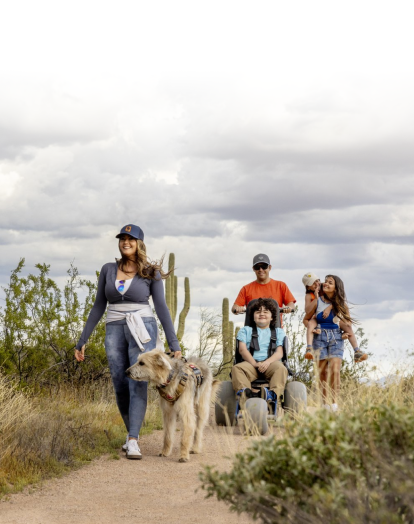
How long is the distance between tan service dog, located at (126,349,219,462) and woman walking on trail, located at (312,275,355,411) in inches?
121

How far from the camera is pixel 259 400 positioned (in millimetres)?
8781

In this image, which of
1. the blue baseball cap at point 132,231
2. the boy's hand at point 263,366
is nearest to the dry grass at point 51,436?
the boy's hand at point 263,366

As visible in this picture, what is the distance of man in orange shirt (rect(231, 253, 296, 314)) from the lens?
10.3 m

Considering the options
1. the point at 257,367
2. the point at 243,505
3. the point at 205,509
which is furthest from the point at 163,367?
the point at 243,505

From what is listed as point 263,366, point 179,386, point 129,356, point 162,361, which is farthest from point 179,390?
point 263,366

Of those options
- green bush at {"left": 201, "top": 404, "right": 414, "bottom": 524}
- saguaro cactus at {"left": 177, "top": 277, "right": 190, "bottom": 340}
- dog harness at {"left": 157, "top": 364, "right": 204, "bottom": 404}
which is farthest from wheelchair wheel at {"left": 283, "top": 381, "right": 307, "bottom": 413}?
saguaro cactus at {"left": 177, "top": 277, "right": 190, "bottom": 340}

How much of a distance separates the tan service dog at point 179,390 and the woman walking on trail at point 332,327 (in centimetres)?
307

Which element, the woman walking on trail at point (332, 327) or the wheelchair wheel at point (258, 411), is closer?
the wheelchair wheel at point (258, 411)

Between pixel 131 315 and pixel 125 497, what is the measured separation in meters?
2.05

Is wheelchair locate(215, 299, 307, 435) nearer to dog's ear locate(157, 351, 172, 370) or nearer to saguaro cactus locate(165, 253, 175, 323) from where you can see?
dog's ear locate(157, 351, 172, 370)

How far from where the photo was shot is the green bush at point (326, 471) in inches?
137

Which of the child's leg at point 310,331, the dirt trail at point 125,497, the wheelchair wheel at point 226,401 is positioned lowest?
the dirt trail at point 125,497

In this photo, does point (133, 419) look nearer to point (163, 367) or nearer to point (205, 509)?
point (163, 367)

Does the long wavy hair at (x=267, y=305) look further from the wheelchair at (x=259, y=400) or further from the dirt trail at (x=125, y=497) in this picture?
the dirt trail at (x=125, y=497)
